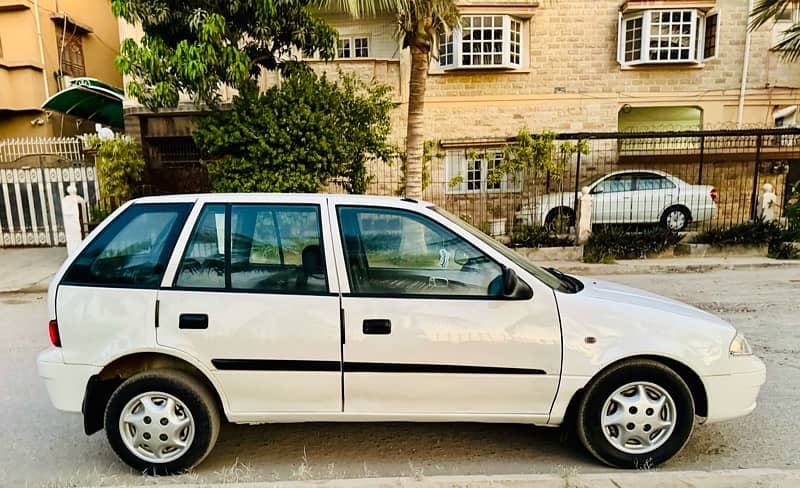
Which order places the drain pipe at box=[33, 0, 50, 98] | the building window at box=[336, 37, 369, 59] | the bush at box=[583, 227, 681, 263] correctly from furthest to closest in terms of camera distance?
the drain pipe at box=[33, 0, 50, 98], the building window at box=[336, 37, 369, 59], the bush at box=[583, 227, 681, 263]

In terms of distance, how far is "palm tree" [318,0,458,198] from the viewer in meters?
7.77

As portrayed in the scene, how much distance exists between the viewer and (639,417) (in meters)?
2.80

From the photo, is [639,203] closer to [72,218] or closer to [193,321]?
[193,321]

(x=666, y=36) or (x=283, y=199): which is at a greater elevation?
(x=666, y=36)

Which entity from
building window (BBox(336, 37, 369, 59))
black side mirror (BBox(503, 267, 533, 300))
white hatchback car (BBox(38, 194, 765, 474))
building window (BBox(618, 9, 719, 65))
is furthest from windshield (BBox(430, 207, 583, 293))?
building window (BBox(618, 9, 719, 65))

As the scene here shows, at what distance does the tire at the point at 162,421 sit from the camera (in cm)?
280

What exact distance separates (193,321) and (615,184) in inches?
453

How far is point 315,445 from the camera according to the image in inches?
126

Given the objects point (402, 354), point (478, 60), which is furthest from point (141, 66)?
point (478, 60)

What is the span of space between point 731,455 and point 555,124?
41.8ft

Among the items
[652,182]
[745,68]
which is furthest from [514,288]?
[745,68]

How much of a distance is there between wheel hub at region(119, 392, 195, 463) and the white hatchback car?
1cm

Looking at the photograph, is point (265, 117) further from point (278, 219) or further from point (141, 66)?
point (278, 219)

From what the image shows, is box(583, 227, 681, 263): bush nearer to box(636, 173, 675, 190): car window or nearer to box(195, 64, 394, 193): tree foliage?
box(636, 173, 675, 190): car window
